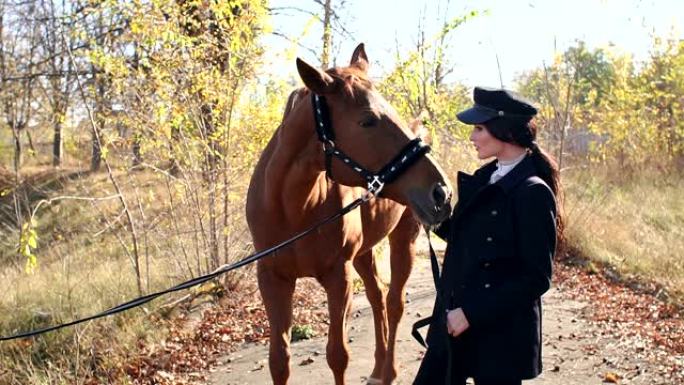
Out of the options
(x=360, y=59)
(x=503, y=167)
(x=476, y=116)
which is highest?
(x=360, y=59)

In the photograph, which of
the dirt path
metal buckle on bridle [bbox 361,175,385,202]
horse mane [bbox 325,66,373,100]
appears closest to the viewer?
metal buckle on bridle [bbox 361,175,385,202]

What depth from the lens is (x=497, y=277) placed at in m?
2.78

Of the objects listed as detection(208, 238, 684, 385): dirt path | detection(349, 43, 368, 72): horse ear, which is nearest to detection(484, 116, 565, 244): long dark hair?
detection(349, 43, 368, 72): horse ear

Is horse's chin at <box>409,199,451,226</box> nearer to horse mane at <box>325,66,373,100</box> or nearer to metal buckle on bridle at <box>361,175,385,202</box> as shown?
metal buckle on bridle at <box>361,175,385,202</box>

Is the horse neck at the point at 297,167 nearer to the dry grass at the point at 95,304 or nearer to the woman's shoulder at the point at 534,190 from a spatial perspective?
the woman's shoulder at the point at 534,190

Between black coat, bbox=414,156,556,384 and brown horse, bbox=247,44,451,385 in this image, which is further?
brown horse, bbox=247,44,451,385

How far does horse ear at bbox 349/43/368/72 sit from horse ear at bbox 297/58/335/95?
0.76m

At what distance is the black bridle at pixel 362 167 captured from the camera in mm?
3139

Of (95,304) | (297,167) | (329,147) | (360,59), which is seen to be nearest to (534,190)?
(329,147)

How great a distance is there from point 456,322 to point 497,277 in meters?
0.26

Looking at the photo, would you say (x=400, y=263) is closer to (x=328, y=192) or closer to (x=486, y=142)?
(x=328, y=192)

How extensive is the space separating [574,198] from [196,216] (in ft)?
28.2

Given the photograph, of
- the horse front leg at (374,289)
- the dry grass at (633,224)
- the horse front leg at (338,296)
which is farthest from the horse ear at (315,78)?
the dry grass at (633,224)

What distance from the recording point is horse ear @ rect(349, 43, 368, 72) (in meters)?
4.08
